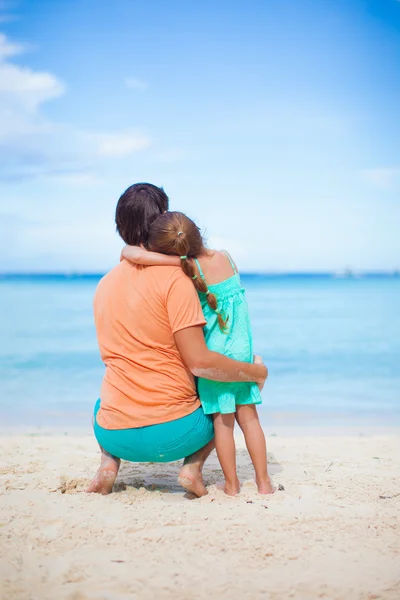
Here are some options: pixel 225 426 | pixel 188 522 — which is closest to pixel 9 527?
pixel 188 522

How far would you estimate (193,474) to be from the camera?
314cm

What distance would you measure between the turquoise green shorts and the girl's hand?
32.9 inches

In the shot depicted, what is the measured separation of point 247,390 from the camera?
10.5 ft

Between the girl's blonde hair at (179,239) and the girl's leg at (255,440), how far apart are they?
2.11 feet

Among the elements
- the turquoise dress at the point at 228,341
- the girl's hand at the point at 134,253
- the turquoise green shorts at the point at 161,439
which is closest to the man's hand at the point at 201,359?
the turquoise dress at the point at 228,341

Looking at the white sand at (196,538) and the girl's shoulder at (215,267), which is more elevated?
the girl's shoulder at (215,267)

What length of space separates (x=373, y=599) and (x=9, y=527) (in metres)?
1.59

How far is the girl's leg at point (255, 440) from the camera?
3207mm

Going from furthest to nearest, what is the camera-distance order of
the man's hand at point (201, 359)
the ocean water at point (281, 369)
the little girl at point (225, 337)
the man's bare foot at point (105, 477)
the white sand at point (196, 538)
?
the ocean water at point (281, 369), the man's bare foot at point (105, 477), the little girl at point (225, 337), the man's hand at point (201, 359), the white sand at point (196, 538)

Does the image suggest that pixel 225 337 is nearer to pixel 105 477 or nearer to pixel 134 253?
pixel 134 253

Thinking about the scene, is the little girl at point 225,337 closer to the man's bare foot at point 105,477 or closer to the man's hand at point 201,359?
the man's hand at point 201,359

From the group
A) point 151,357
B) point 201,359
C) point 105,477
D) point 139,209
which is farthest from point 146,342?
point 105,477

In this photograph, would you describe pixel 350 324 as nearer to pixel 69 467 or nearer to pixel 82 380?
pixel 82 380

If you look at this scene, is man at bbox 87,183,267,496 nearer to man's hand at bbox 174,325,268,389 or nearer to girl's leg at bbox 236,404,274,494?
man's hand at bbox 174,325,268,389
